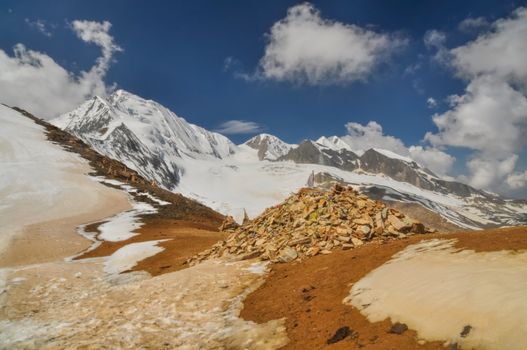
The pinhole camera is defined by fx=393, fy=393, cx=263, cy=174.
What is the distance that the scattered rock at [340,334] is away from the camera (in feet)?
40.4

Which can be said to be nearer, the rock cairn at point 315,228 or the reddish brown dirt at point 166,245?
the rock cairn at point 315,228

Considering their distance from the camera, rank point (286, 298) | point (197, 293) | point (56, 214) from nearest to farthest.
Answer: point (286, 298), point (197, 293), point (56, 214)

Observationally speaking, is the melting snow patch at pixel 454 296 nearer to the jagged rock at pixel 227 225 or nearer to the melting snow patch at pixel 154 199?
the jagged rock at pixel 227 225

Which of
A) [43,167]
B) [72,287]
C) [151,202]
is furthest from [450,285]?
[43,167]

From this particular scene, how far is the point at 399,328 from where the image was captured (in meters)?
11.7

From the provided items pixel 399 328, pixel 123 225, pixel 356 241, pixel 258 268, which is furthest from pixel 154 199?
pixel 399 328

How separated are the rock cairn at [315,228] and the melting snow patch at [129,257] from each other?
19.4 feet

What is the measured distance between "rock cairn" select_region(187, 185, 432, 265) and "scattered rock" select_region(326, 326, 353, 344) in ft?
35.7

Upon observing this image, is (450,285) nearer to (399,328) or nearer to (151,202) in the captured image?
(399,328)

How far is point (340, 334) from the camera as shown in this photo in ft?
41.2

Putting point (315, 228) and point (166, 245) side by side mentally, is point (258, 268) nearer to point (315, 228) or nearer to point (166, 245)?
point (315, 228)

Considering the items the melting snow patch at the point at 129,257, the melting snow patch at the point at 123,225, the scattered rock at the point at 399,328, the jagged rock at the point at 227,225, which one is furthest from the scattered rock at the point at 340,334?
the jagged rock at the point at 227,225

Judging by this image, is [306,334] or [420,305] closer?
[420,305]

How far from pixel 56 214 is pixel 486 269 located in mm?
69848
